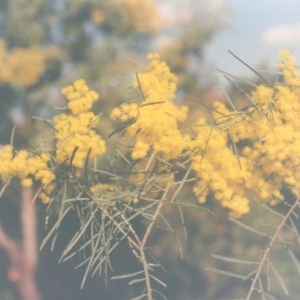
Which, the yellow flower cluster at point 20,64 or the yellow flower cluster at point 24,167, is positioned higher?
the yellow flower cluster at point 20,64

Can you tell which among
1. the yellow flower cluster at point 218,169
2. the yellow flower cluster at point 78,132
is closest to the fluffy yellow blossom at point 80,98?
the yellow flower cluster at point 78,132

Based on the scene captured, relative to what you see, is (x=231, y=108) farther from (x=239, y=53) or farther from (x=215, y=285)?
(x=215, y=285)

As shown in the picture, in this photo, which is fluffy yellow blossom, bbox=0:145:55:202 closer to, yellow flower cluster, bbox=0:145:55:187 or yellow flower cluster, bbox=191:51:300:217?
yellow flower cluster, bbox=0:145:55:187

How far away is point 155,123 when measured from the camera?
1.39 feet

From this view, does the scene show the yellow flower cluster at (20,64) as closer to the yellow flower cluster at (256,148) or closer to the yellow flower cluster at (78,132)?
the yellow flower cluster at (78,132)

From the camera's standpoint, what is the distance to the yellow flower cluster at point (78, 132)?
43 centimetres

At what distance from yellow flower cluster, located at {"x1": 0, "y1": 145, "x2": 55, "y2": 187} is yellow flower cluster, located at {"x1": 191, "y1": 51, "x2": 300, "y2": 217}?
5.9 inches

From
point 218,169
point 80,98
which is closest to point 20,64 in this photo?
point 80,98

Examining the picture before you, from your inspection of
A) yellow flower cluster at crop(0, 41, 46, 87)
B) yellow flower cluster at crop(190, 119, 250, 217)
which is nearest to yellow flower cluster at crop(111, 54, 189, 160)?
yellow flower cluster at crop(190, 119, 250, 217)

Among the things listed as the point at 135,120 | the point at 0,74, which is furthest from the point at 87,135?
the point at 0,74

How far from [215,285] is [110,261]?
0.13 meters

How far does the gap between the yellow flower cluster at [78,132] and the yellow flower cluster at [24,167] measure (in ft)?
0.06

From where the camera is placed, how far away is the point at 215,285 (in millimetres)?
541

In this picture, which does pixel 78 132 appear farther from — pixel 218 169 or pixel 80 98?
pixel 218 169
